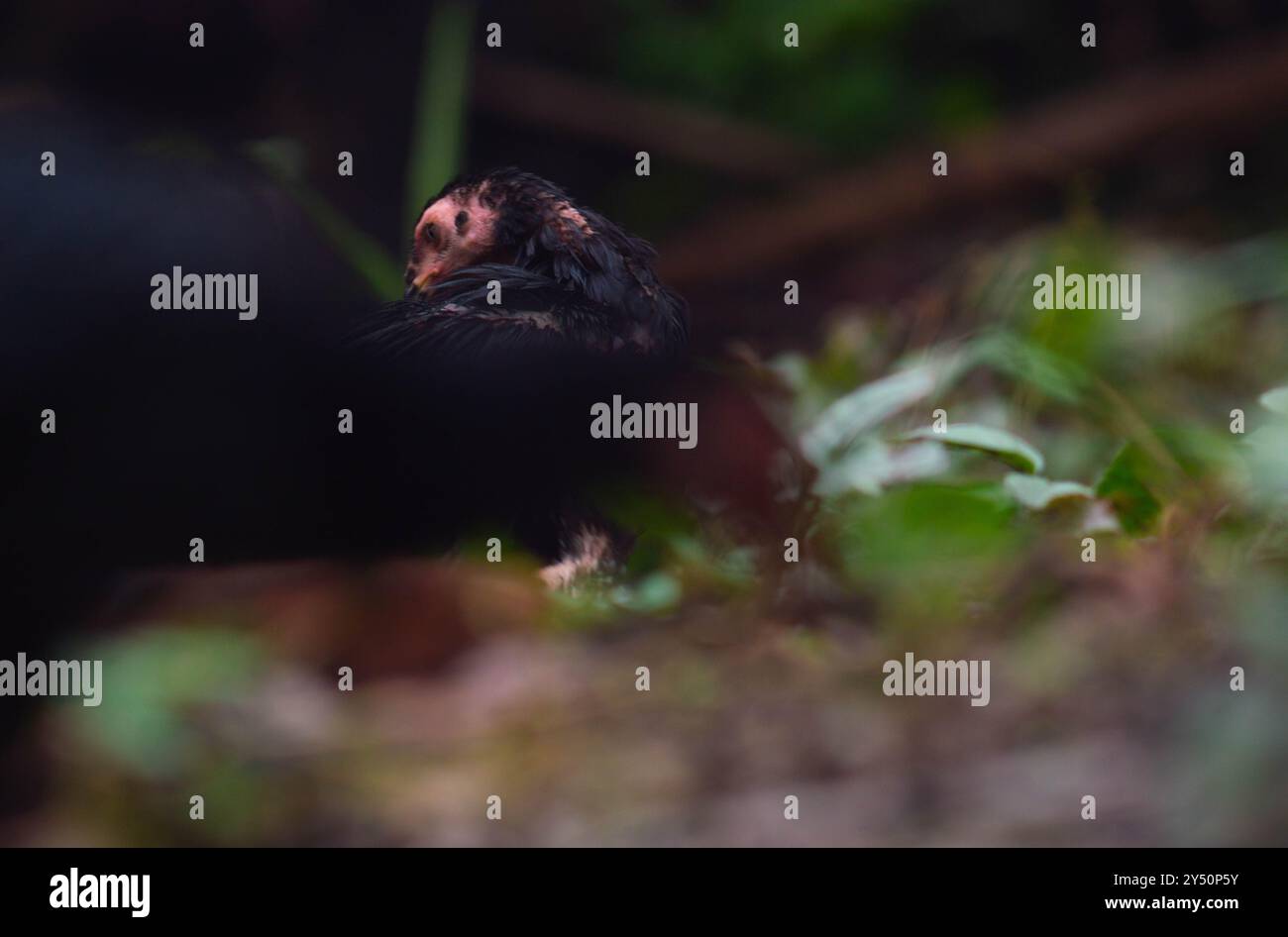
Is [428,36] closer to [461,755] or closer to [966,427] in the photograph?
[461,755]

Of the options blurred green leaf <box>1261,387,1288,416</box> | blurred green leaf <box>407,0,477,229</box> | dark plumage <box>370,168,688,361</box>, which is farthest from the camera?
blurred green leaf <box>407,0,477,229</box>

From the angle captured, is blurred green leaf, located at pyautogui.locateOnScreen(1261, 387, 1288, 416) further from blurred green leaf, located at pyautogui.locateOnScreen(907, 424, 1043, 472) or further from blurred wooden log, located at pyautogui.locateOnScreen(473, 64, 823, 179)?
blurred wooden log, located at pyautogui.locateOnScreen(473, 64, 823, 179)

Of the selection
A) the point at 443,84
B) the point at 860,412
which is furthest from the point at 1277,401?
the point at 443,84

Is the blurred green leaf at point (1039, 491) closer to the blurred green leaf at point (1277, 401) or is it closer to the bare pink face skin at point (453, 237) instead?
the blurred green leaf at point (1277, 401)

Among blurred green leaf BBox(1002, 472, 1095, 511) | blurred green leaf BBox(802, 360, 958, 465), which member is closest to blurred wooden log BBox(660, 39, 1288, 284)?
blurred green leaf BBox(802, 360, 958, 465)

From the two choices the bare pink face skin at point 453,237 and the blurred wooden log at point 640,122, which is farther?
the blurred wooden log at point 640,122

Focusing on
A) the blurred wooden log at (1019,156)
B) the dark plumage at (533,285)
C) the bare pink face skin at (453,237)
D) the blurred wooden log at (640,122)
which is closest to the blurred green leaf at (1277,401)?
the dark plumage at (533,285)
